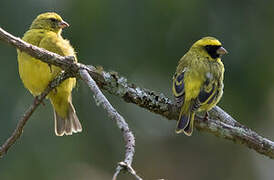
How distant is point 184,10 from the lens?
9.09 metres

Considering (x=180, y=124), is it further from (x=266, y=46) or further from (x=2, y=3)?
(x=266, y=46)

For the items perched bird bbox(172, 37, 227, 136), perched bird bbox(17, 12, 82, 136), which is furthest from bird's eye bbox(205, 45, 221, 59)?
perched bird bbox(17, 12, 82, 136)

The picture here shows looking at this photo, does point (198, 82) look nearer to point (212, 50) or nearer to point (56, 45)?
point (212, 50)

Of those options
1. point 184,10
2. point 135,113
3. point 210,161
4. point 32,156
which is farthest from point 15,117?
point 210,161

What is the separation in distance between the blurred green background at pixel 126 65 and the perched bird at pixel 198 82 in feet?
5.38

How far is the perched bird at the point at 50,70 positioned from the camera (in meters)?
6.33

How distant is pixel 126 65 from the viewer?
898 cm

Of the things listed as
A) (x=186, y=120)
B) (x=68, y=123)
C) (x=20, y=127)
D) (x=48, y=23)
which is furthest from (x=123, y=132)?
(x=48, y=23)

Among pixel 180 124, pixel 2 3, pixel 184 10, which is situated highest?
pixel 184 10

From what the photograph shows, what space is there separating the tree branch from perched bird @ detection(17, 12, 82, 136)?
32.9 inches

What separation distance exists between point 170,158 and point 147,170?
432 millimetres

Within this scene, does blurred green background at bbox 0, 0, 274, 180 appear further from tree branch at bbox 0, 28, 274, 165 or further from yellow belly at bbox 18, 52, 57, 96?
tree branch at bbox 0, 28, 274, 165

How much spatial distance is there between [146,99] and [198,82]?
1309 millimetres

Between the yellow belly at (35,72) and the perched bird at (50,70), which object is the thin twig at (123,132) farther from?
the yellow belly at (35,72)
